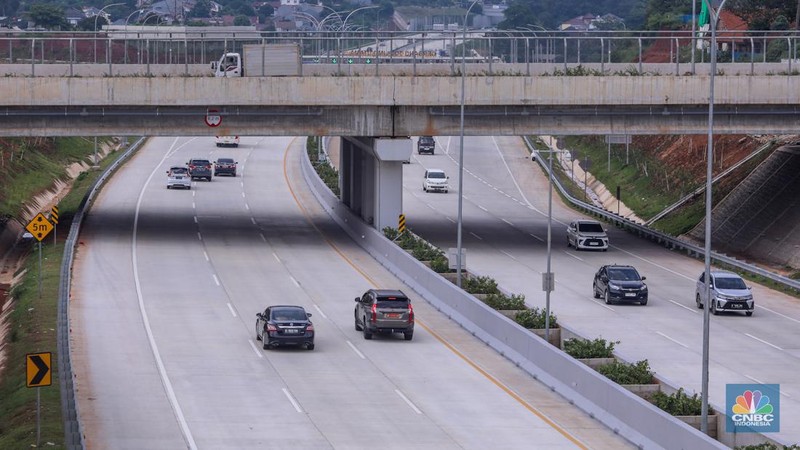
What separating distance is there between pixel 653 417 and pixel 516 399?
6685mm

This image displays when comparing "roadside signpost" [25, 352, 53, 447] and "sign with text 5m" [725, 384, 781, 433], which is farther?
"sign with text 5m" [725, 384, 781, 433]

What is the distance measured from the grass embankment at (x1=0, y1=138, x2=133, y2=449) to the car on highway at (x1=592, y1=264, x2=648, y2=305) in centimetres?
2064

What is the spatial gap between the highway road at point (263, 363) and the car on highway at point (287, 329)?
409 millimetres

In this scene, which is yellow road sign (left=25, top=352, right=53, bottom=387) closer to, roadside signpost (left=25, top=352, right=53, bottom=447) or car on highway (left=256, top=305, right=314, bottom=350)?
roadside signpost (left=25, top=352, right=53, bottom=447)

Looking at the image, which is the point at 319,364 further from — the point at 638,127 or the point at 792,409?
the point at 638,127

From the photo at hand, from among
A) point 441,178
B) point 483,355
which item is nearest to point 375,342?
point 483,355

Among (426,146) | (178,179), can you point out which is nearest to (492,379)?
(178,179)

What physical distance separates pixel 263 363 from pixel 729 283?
20022mm

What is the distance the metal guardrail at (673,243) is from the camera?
59.1 metres

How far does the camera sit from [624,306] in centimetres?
5397

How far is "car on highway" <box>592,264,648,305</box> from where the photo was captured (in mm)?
53625

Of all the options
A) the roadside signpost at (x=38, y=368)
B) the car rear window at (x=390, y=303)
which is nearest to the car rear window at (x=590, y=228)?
the car rear window at (x=390, y=303)

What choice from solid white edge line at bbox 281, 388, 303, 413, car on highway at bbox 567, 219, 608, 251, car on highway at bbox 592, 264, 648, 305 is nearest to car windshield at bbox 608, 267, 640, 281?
car on highway at bbox 592, 264, 648, 305

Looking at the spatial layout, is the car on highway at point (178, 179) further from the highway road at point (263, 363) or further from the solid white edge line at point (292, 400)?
the solid white edge line at point (292, 400)
